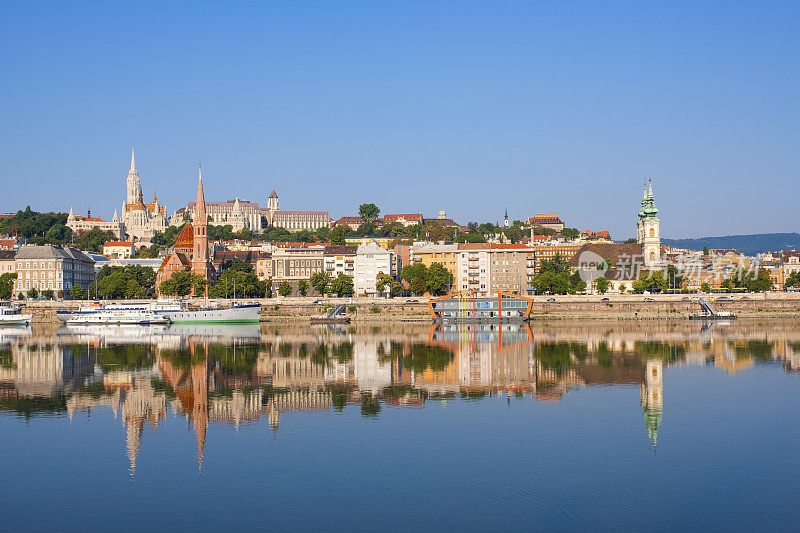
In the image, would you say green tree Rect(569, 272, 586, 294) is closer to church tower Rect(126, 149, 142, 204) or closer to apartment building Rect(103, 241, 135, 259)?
apartment building Rect(103, 241, 135, 259)

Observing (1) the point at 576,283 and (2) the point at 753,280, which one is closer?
(2) the point at 753,280

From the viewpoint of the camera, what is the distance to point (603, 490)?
1636cm

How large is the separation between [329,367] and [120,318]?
37568 millimetres

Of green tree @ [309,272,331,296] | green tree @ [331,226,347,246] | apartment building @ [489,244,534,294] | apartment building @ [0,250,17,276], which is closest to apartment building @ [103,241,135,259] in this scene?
green tree @ [331,226,347,246]

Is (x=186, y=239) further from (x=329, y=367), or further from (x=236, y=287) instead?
(x=329, y=367)

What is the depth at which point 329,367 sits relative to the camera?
3519 cm

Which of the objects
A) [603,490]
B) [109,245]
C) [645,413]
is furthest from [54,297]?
[603,490]

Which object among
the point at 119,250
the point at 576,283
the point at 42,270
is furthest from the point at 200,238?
the point at 119,250

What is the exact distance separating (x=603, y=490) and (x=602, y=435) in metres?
4.83

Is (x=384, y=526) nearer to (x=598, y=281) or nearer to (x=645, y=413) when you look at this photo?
(x=645, y=413)

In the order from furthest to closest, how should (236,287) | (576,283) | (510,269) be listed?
(510,269)
(576,283)
(236,287)

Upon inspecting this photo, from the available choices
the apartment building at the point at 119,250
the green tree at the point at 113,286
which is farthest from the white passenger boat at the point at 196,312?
the apartment building at the point at 119,250

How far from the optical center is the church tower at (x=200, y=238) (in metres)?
91.3

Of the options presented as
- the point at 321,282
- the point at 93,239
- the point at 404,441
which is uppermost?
the point at 93,239
